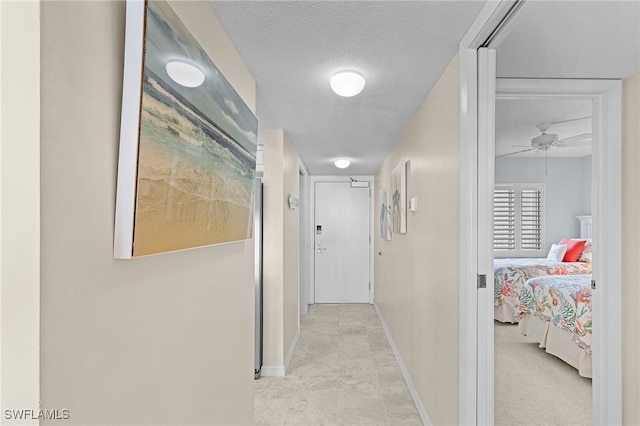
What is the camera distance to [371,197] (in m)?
6.44

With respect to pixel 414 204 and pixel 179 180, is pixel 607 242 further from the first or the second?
pixel 179 180

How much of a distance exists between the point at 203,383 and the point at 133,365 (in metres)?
0.55

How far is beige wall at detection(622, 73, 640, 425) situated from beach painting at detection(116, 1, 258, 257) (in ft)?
7.03

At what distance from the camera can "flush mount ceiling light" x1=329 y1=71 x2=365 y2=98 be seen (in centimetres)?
207

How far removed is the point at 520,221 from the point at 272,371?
15.0ft

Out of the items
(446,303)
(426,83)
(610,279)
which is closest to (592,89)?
(426,83)

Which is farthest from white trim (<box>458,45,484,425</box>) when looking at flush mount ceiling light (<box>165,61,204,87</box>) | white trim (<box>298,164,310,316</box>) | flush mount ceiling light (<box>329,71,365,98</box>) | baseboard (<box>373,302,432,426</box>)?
white trim (<box>298,164,310,316</box>)

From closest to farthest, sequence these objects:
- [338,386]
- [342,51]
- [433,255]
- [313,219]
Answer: [342,51] → [433,255] → [338,386] → [313,219]

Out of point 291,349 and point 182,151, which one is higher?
point 182,151

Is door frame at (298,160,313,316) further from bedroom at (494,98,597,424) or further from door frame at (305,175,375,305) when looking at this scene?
bedroom at (494,98,597,424)

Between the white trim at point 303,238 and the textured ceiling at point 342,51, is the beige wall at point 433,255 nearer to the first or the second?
the textured ceiling at point 342,51

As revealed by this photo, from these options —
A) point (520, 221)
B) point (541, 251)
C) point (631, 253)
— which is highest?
point (520, 221)

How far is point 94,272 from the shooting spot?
777mm

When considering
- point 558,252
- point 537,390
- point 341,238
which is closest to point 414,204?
point 537,390
